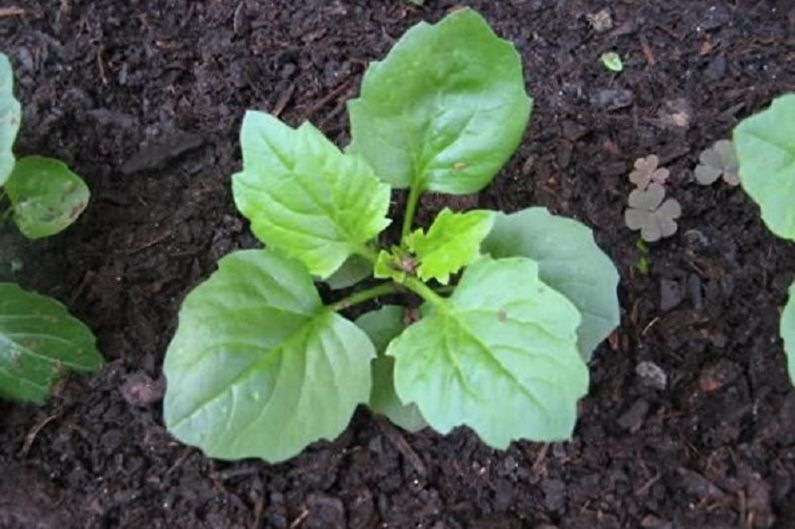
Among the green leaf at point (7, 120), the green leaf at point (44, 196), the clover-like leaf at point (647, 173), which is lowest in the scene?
the clover-like leaf at point (647, 173)

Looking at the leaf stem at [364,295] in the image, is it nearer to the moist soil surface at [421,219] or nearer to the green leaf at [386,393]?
the green leaf at [386,393]

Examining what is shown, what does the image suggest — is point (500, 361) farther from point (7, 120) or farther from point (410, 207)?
point (7, 120)

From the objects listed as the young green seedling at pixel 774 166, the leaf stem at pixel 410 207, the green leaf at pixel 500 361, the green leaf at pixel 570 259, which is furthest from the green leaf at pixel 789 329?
the leaf stem at pixel 410 207

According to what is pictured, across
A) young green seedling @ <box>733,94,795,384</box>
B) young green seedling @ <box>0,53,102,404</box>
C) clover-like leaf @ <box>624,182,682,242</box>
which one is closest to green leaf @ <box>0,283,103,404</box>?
young green seedling @ <box>0,53,102,404</box>

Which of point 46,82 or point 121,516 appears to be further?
point 46,82

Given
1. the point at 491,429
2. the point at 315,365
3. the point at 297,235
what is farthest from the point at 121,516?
the point at 491,429

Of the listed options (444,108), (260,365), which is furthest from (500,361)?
(444,108)

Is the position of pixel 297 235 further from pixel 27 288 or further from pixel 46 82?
pixel 46 82
